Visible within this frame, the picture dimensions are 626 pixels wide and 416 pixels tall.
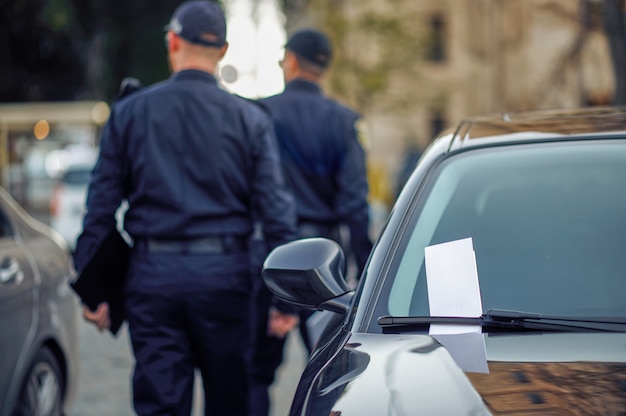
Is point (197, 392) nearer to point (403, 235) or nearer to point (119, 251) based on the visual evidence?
point (119, 251)

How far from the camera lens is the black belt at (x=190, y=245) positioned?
13.0 feet

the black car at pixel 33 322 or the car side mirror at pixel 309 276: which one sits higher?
the car side mirror at pixel 309 276

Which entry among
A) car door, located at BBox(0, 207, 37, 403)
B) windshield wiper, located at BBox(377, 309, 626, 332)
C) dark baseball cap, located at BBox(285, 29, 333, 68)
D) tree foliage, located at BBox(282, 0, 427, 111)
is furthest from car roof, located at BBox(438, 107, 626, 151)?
tree foliage, located at BBox(282, 0, 427, 111)

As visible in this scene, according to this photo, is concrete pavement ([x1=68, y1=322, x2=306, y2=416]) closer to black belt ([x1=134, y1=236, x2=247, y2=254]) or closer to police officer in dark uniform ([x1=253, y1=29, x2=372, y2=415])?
police officer in dark uniform ([x1=253, y1=29, x2=372, y2=415])

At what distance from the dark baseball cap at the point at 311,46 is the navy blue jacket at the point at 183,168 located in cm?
143

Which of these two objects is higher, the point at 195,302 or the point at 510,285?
the point at 510,285

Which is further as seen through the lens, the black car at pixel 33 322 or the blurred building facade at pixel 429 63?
the blurred building facade at pixel 429 63

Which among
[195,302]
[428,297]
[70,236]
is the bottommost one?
[70,236]

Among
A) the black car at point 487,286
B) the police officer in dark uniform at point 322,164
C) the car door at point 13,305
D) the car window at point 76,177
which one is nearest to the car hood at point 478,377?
the black car at point 487,286

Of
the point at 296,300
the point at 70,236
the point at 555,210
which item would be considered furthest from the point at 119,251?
the point at 70,236

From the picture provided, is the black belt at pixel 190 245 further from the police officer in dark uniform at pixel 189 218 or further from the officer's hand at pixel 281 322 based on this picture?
the officer's hand at pixel 281 322

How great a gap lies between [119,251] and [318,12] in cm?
2985

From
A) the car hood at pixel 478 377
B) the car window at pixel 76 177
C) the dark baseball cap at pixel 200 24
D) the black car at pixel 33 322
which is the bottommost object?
the car window at pixel 76 177

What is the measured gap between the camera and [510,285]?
110 inches
